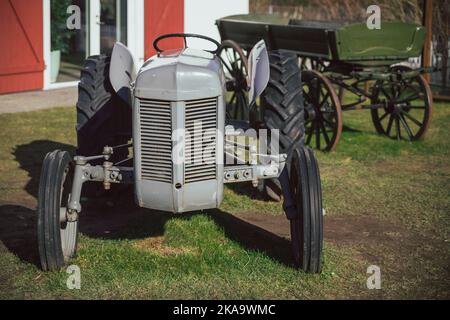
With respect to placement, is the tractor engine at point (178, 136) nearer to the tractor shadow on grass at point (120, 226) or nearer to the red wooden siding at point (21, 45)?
the tractor shadow on grass at point (120, 226)

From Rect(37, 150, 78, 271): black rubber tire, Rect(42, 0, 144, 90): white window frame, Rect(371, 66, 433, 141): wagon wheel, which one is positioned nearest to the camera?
Rect(37, 150, 78, 271): black rubber tire

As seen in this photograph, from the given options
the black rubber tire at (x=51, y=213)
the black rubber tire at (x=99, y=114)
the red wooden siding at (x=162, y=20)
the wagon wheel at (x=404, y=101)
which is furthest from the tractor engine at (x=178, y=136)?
the red wooden siding at (x=162, y=20)

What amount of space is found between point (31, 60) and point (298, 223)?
27.8ft

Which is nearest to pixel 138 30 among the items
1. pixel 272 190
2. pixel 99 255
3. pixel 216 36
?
pixel 216 36

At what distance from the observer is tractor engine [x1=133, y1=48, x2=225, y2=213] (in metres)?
4.56

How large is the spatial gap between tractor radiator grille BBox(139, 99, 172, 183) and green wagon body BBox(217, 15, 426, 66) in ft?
13.4

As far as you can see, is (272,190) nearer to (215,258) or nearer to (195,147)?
(215,258)

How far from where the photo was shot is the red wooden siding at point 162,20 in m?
14.4

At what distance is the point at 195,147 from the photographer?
4.62 metres

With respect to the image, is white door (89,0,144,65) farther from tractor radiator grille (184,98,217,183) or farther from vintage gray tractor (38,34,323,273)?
tractor radiator grille (184,98,217,183)

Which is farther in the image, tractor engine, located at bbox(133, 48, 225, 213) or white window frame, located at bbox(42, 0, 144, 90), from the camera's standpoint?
white window frame, located at bbox(42, 0, 144, 90)

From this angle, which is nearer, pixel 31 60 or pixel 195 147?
Result: pixel 195 147

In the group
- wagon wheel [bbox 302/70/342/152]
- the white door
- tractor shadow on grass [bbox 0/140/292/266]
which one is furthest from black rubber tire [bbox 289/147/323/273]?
the white door

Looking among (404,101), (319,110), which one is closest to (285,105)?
(319,110)
